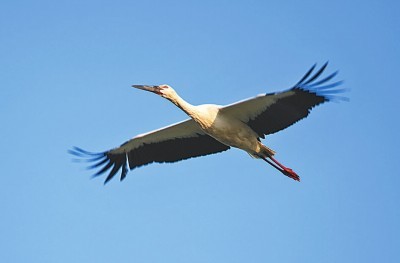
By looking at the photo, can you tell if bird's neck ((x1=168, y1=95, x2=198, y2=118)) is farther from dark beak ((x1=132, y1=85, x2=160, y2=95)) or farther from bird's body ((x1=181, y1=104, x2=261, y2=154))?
dark beak ((x1=132, y1=85, x2=160, y2=95))

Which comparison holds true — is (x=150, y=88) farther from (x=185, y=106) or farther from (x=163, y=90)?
(x=185, y=106)

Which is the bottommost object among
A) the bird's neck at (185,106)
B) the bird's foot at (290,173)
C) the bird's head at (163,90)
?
the bird's foot at (290,173)

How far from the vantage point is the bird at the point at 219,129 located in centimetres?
1367

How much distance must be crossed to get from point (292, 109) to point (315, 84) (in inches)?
28.4

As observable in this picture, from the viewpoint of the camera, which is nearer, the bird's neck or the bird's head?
the bird's neck

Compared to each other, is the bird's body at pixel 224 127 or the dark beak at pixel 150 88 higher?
the dark beak at pixel 150 88

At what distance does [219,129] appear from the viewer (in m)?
14.1

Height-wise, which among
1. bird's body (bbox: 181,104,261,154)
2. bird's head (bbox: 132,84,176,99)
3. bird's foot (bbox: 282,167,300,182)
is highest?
bird's head (bbox: 132,84,176,99)

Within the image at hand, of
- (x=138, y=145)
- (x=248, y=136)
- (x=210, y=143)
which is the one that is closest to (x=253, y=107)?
(x=248, y=136)

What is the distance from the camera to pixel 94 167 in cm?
1598

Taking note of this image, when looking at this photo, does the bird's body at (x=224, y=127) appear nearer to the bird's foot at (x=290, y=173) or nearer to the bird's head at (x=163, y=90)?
the bird's head at (x=163, y=90)

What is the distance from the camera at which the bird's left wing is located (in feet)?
50.0

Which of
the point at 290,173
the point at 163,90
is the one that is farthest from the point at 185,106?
the point at 290,173

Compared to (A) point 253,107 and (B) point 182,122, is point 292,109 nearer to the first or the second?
(A) point 253,107
